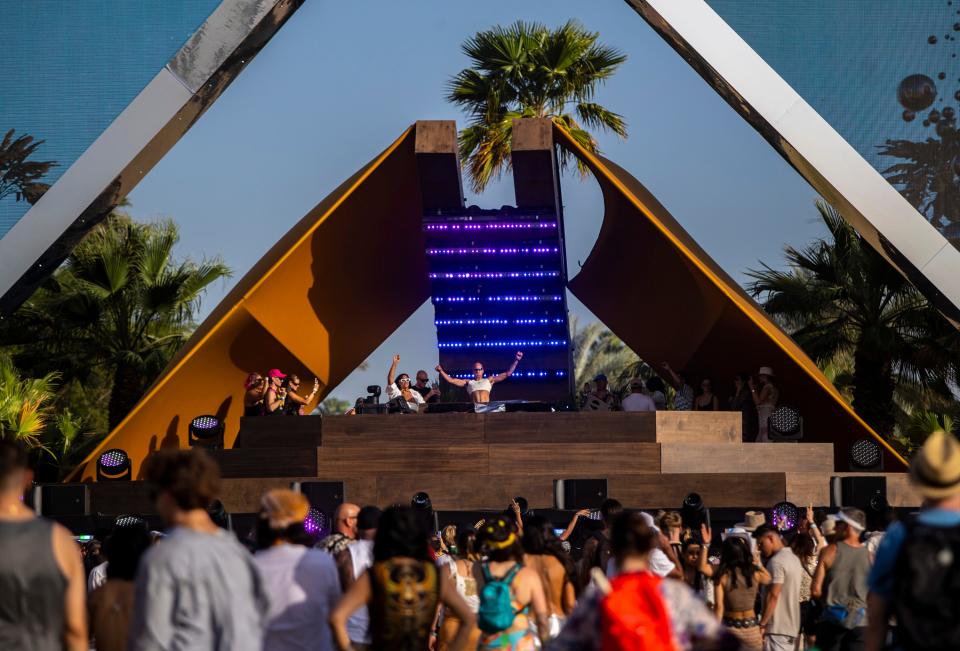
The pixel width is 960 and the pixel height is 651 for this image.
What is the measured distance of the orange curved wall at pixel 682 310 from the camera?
18609mm

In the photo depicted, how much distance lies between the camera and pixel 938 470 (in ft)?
15.6

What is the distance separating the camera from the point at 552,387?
21219mm

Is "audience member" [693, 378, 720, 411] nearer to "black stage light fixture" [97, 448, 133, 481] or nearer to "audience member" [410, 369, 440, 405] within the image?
"audience member" [410, 369, 440, 405]

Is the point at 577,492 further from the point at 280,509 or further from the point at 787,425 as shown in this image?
the point at 280,509

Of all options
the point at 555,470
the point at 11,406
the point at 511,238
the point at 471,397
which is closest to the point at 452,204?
the point at 511,238

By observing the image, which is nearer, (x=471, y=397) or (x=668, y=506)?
(x=668, y=506)

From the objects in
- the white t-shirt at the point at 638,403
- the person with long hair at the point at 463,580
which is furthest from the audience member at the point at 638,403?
the person with long hair at the point at 463,580

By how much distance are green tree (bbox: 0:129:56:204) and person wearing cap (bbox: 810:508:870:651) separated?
12.2 metres

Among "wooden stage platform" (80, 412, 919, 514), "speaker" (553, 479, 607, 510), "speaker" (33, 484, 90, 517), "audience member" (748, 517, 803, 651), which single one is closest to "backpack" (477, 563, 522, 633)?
"audience member" (748, 517, 803, 651)

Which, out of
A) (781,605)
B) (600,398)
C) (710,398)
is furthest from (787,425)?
(781,605)

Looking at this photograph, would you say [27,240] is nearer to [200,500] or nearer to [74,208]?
[74,208]

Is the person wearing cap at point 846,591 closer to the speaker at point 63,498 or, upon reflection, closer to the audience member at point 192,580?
the audience member at point 192,580

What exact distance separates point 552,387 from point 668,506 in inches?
212

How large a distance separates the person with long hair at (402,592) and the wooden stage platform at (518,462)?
10629 mm
